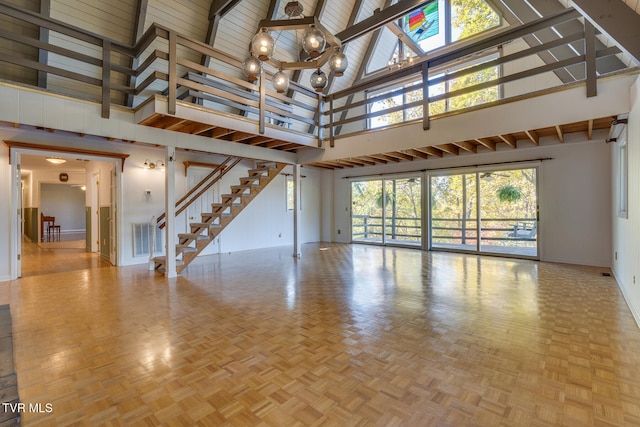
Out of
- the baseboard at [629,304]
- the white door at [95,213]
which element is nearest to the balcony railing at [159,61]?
the baseboard at [629,304]

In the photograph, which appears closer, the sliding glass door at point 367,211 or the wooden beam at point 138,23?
the wooden beam at point 138,23

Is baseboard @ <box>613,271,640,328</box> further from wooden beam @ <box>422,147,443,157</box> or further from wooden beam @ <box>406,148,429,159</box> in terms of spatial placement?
wooden beam @ <box>406,148,429,159</box>

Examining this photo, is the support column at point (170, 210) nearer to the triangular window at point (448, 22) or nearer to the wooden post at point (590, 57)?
the wooden post at point (590, 57)

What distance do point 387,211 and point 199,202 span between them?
523 cm

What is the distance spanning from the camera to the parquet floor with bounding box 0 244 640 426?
1799 mm

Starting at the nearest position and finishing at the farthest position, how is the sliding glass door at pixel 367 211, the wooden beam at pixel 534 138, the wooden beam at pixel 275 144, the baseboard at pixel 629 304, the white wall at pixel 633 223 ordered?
the baseboard at pixel 629 304 → the white wall at pixel 633 223 → the wooden beam at pixel 534 138 → the wooden beam at pixel 275 144 → the sliding glass door at pixel 367 211

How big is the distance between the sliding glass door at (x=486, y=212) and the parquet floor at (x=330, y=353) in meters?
2.35

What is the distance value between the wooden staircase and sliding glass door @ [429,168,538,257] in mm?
4320

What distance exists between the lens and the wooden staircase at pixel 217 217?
5.73 m

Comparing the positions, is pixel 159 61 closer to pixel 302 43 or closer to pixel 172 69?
pixel 172 69

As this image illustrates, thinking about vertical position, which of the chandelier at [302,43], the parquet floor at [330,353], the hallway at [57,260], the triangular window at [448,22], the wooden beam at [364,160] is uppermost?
the triangular window at [448,22]

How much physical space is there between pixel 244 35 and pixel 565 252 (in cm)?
838

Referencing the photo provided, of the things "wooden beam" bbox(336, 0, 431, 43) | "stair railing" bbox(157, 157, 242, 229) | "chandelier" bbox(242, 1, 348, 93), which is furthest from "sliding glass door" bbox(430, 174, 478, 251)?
"chandelier" bbox(242, 1, 348, 93)

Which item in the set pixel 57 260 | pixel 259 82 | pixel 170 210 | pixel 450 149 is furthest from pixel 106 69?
pixel 450 149
